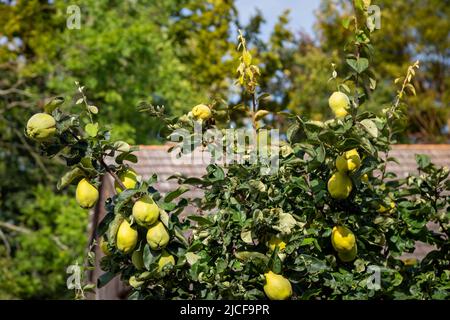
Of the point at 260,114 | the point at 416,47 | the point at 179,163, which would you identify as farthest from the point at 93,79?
the point at 260,114

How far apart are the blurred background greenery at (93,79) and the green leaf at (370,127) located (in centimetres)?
898

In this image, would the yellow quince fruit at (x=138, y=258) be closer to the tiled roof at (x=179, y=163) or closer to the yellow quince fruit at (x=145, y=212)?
the yellow quince fruit at (x=145, y=212)

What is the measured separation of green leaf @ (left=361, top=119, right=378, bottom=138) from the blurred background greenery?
29.5 ft

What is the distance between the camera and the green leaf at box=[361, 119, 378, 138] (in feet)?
8.82

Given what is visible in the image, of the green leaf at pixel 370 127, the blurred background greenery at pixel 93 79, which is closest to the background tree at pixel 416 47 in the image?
the blurred background greenery at pixel 93 79

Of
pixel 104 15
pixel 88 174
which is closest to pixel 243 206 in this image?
pixel 88 174

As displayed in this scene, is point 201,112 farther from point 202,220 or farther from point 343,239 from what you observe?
point 343,239

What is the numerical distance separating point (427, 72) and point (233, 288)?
58.4ft

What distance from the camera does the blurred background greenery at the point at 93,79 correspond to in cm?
1316

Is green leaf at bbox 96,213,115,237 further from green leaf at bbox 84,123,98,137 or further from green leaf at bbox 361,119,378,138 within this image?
green leaf at bbox 361,119,378,138

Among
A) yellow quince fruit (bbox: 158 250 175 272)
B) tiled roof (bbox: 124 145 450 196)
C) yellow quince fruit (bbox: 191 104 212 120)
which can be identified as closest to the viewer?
yellow quince fruit (bbox: 158 250 175 272)

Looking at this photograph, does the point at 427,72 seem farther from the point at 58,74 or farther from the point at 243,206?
the point at 243,206

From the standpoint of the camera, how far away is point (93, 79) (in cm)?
1301

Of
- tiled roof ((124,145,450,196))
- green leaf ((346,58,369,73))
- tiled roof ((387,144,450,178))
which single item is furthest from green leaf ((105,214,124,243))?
tiled roof ((387,144,450,178))
